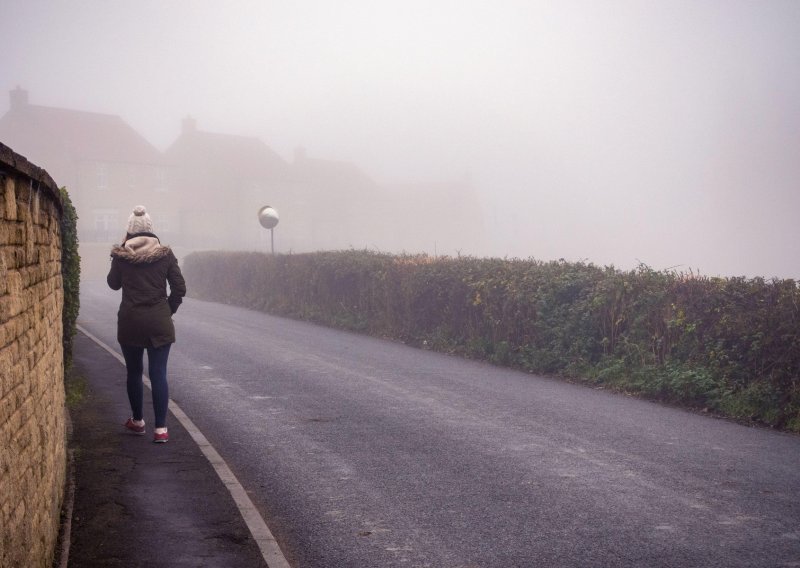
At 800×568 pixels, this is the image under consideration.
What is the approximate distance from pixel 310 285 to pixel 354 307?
2.94 m

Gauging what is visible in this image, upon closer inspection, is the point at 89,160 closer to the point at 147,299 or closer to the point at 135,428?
the point at 135,428

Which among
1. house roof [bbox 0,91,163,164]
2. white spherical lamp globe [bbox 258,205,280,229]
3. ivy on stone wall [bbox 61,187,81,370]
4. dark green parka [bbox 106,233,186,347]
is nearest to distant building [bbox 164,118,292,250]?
house roof [bbox 0,91,163,164]

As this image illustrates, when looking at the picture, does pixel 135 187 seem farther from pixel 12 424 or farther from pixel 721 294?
pixel 12 424

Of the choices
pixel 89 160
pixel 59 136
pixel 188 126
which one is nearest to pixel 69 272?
pixel 89 160

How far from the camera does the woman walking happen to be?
7.73 m

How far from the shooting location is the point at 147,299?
25.4 ft

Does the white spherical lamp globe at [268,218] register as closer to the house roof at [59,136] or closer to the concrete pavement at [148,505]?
the concrete pavement at [148,505]

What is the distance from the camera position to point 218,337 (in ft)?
56.5

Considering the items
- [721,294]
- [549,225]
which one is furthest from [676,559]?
[549,225]

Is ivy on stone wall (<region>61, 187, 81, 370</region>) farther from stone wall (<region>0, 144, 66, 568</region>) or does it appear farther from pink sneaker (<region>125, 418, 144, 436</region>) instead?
stone wall (<region>0, 144, 66, 568</region>)

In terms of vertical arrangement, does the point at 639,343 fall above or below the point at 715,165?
below

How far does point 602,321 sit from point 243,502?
8.45 m

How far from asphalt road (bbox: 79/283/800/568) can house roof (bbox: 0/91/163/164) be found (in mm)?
63754

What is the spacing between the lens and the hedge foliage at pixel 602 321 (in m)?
10.1
